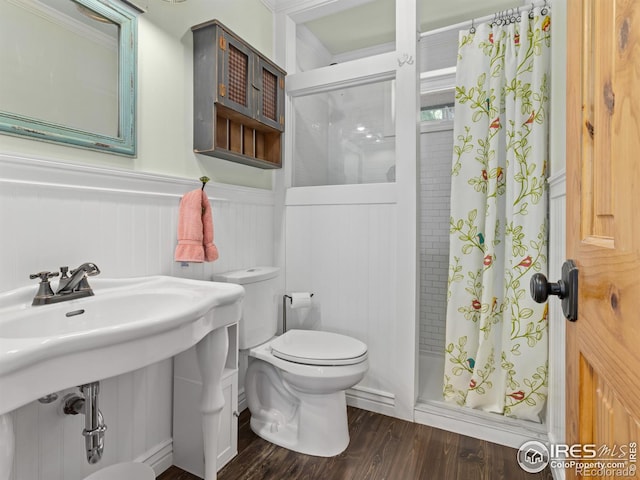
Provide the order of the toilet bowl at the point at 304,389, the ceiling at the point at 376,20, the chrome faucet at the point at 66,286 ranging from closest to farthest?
1. the chrome faucet at the point at 66,286
2. the toilet bowl at the point at 304,389
3. the ceiling at the point at 376,20

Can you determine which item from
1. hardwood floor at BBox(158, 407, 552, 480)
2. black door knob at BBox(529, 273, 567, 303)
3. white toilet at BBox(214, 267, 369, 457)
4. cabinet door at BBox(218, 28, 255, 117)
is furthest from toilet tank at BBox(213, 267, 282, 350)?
black door knob at BBox(529, 273, 567, 303)

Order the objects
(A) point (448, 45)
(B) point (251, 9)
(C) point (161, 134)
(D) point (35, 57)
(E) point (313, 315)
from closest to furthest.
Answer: (D) point (35, 57) → (C) point (161, 134) → (B) point (251, 9) → (E) point (313, 315) → (A) point (448, 45)

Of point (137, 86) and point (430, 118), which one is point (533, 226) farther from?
point (137, 86)

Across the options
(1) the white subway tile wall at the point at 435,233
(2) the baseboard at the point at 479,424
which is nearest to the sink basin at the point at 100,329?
(2) the baseboard at the point at 479,424

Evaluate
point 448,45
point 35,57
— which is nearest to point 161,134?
point 35,57

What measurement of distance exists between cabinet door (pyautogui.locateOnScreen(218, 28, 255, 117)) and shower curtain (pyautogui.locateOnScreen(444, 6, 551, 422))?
1164 millimetres

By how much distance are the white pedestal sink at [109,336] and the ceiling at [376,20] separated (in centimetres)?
214

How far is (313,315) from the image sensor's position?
7.24ft

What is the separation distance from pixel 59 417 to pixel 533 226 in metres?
2.13

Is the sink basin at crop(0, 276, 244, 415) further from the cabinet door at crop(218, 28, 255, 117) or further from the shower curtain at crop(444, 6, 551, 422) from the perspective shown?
the shower curtain at crop(444, 6, 551, 422)

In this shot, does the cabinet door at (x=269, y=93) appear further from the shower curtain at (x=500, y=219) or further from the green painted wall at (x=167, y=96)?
the shower curtain at (x=500, y=219)

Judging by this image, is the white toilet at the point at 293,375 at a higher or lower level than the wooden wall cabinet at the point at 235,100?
lower

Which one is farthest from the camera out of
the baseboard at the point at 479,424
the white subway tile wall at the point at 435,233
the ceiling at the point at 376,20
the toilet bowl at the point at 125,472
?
the white subway tile wall at the point at 435,233

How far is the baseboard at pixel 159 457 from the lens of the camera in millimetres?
1428
